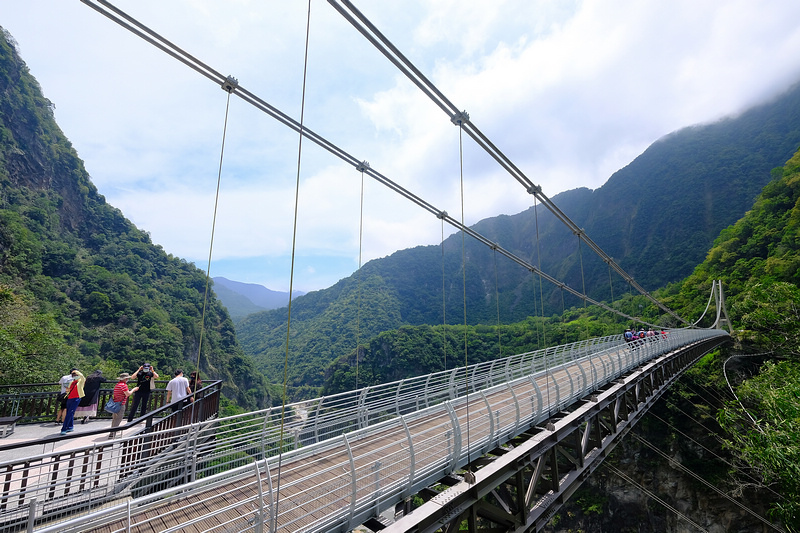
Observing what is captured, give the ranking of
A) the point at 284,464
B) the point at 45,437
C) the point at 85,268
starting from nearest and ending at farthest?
the point at 284,464, the point at 45,437, the point at 85,268

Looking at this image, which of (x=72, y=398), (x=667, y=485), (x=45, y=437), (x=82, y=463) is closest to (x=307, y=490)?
(x=82, y=463)

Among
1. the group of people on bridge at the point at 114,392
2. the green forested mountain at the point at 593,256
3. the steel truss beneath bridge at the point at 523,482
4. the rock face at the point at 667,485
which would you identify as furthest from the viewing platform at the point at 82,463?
the green forested mountain at the point at 593,256

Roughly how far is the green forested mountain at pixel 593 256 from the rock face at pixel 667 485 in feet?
121

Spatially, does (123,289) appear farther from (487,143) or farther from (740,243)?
(740,243)

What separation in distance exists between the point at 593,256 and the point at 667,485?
Answer: 87.4m

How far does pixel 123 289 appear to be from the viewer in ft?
160

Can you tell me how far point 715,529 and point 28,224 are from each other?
72977mm

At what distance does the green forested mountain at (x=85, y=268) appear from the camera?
39.9 m

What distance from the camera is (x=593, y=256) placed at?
105875 millimetres

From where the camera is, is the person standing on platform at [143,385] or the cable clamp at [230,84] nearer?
the cable clamp at [230,84]

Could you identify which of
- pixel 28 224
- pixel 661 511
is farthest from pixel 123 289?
pixel 661 511

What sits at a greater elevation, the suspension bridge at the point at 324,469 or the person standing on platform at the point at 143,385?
the person standing on platform at the point at 143,385

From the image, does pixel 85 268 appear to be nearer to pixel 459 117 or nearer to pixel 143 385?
pixel 143 385

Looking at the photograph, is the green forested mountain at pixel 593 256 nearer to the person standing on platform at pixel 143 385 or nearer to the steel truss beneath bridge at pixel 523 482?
the steel truss beneath bridge at pixel 523 482
